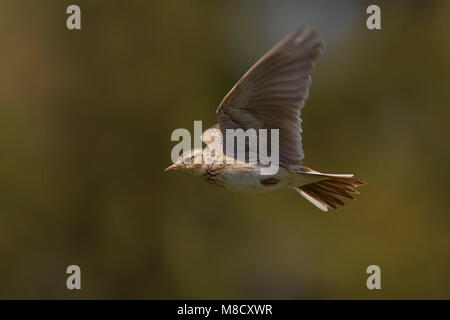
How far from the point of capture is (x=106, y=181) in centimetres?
1189

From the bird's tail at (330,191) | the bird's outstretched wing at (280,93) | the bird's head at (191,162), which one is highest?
the bird's outstretched wing at (280,93)

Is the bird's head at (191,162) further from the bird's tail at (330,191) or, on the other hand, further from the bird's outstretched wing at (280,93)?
the bird's tail at (330,191)

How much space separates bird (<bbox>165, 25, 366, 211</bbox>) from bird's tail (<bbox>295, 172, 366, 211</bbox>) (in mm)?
32

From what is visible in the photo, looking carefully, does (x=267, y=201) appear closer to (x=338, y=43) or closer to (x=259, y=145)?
(x=338, y=43)

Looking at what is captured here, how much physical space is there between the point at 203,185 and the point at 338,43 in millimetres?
3327

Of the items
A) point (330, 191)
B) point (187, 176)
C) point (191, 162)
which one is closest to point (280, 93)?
point (191, 162)

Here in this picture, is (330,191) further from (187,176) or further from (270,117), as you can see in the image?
(187,176)

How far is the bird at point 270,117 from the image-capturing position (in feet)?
15.5

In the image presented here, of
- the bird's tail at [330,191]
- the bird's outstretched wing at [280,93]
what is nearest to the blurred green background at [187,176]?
the bird's tail at [330,191]

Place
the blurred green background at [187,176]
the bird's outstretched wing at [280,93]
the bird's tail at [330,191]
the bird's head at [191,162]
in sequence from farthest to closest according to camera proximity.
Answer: the blurred green background at [187,176]
the bird's tail at [330,191]
the bird's head at [191,162]
the bird's outstretched wing at [280,93]

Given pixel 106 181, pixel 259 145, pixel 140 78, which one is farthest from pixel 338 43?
pixel 259 145

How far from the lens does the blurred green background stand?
1140 centimetres

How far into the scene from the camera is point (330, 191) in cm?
553

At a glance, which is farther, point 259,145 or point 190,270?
point 190,270
